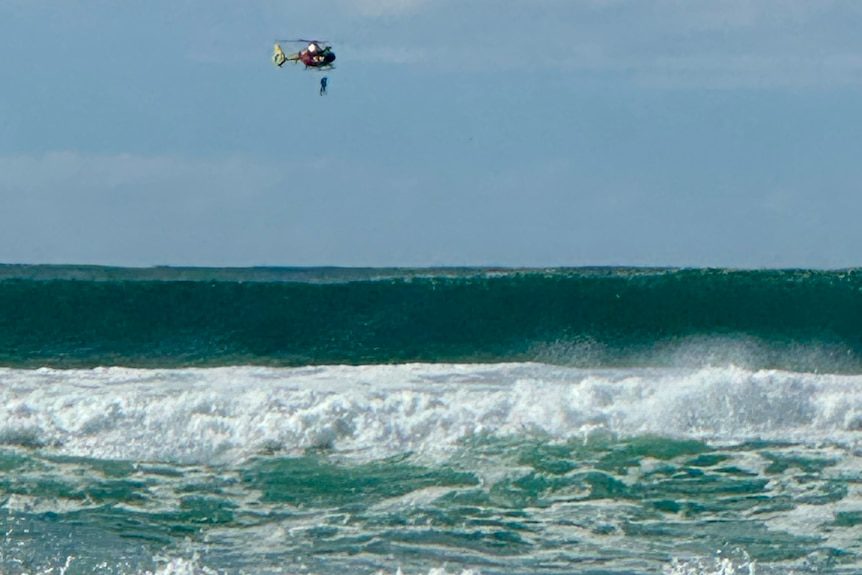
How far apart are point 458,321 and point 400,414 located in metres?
9.08

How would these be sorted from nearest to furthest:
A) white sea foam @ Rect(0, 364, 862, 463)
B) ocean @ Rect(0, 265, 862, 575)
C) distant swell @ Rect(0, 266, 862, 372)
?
ocean @ Rect(0, 265, 862, 575)
white sea foam @ Rect(0, 364, 862, 463)
distant swell @ Rect(0, 266, 862, 372)

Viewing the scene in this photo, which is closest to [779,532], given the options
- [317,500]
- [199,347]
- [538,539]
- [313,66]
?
[538,539]

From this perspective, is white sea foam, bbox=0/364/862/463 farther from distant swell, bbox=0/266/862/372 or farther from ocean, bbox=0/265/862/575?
distant swell, bbox=0/266/862/372

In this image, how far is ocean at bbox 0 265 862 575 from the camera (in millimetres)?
8594

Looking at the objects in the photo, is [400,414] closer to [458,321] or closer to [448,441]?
[448,441]

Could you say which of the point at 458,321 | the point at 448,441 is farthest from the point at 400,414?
the point at 458,321

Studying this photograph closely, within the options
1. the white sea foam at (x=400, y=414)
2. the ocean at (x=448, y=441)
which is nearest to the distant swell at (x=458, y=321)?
the ocean at (x=448, y=441)

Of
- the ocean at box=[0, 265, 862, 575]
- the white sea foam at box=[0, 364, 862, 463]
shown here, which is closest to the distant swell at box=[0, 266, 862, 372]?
the ocean at box=[0, 265, 862, 575]

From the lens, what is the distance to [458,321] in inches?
863

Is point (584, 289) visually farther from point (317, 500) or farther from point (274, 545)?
point (274, 545)

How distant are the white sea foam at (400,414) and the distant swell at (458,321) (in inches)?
220

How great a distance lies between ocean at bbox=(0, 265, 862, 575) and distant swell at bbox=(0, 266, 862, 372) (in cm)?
6

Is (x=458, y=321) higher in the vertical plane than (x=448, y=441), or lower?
higher

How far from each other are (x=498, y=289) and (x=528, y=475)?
12339 millimetres
